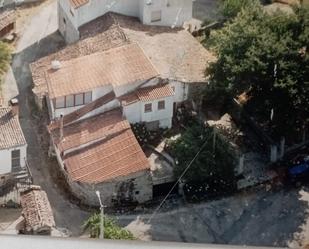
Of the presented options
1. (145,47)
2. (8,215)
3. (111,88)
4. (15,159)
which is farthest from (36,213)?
(145,47)

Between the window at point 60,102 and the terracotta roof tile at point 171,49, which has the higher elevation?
the terracotta roof tile at point 171,49

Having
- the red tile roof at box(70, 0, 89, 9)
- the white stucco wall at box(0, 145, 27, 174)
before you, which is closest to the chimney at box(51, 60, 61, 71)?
the red tile roof at box(70, 0, 89, 9)

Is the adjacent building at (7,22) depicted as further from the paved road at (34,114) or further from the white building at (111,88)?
the white building at (111,88)

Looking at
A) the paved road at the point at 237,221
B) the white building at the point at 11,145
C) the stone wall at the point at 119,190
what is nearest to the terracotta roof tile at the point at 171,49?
the stone wall at the point at 119,190

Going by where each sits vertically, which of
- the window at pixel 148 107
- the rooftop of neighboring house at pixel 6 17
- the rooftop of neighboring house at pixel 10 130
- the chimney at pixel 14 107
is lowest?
the rooftop of neighboring house at pixel 10 130

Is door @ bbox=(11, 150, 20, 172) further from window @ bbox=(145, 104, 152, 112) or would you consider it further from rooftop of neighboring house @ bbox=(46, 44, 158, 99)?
window @ bbox=(145, 104, 152, 112)

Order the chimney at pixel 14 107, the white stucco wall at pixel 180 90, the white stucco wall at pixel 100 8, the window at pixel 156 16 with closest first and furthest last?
1. the chimney at pixel 14 107
2. the white stucco wall at pixel 180 90
3. the white stucco wall at pixel 100 8
4. the window at pixel 156 16

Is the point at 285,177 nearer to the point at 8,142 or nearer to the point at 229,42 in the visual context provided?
the point at 229,42

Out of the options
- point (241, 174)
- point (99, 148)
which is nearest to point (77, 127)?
point (99, 148)
